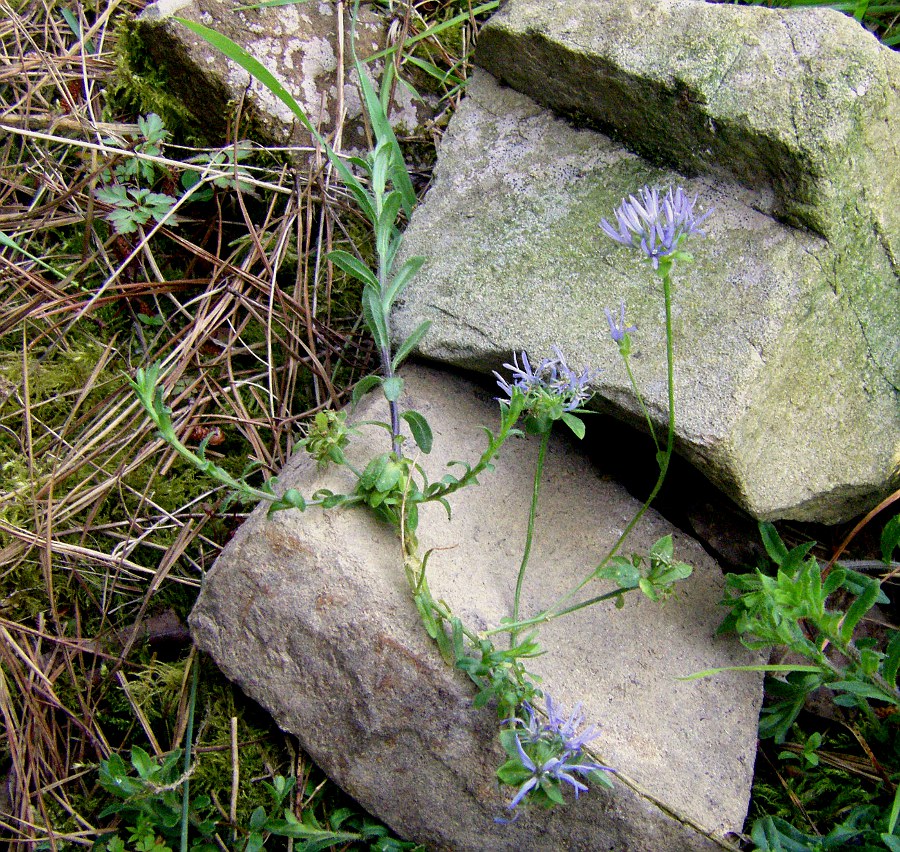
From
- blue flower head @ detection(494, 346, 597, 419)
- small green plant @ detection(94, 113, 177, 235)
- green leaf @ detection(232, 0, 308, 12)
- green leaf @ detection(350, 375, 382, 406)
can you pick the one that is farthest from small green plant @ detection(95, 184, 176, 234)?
blue flower head @ detection(494, 346, 597, 419)

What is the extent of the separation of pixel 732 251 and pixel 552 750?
1264 millimetres

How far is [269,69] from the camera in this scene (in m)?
2.67

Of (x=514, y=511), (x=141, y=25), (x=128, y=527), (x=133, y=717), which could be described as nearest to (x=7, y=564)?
(x=128, y=527)

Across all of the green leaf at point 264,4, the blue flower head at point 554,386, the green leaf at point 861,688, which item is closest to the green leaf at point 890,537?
the green leaf at point 861,688

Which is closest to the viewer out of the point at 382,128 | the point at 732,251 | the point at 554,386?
the point at 554,386

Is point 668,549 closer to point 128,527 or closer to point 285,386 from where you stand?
point 285,386

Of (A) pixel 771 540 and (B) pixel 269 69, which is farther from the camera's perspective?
(B) pixel 269 69

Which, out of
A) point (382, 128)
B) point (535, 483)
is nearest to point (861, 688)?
point (535, 483)

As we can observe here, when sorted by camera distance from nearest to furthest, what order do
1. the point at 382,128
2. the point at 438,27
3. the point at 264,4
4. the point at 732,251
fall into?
the point at 732,251
the point at 382,128
the point at 264,4
the point at 438,27

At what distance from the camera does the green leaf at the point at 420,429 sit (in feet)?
6.49

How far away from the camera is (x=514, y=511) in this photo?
6.95ft

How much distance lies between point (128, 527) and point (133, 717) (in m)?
0.53

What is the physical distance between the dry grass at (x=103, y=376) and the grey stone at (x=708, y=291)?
1.67 feet

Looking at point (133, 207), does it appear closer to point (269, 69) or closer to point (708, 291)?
point (269, 69)
